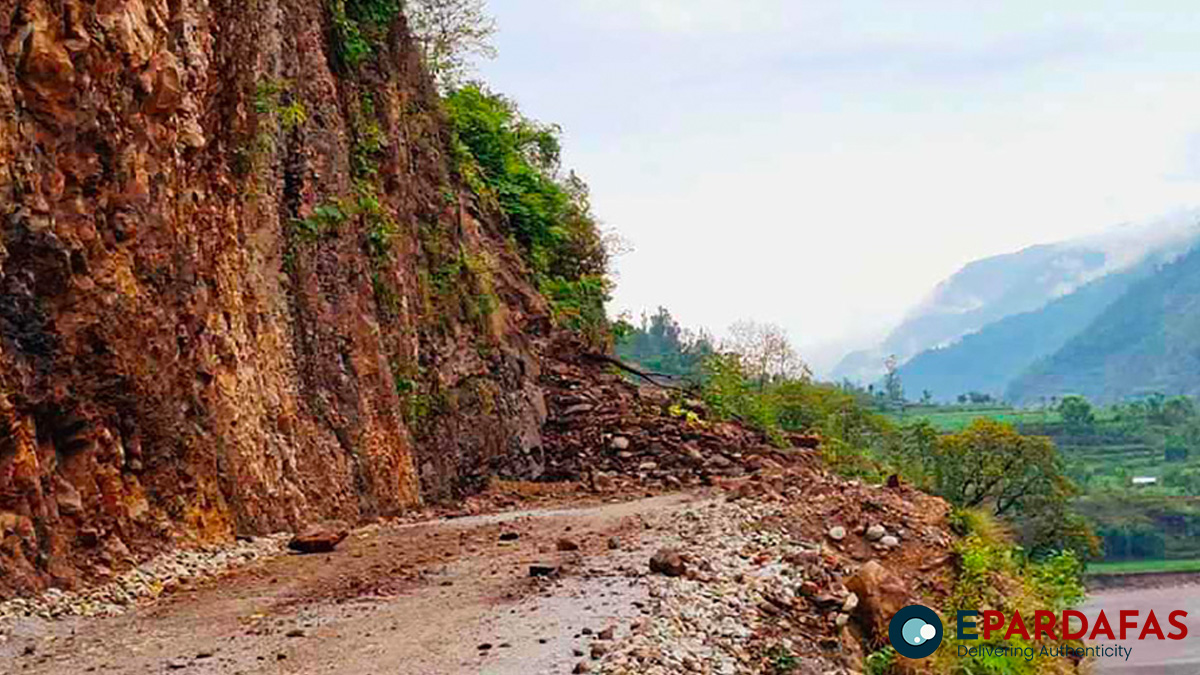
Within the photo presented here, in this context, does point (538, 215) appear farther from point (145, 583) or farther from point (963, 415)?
point (963, 415)

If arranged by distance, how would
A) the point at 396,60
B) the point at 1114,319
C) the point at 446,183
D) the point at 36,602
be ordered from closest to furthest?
the point at 36,602 < the point at 396,60 < the point at 446,183 < the point at 1114,319

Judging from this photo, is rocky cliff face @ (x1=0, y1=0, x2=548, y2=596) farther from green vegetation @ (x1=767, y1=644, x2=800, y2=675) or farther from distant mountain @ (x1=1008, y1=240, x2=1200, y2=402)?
distant mountain @ (x1=1008, y1=240, x2=1200, y2=402)

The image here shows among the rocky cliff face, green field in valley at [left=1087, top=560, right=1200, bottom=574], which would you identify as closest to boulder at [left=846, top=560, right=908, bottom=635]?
the rocky cliff face

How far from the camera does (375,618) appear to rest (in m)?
7.49

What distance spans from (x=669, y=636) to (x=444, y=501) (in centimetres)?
1040

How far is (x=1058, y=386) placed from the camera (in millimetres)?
178000

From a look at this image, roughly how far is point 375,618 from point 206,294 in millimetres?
4759

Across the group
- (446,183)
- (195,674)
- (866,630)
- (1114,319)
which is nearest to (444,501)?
(446,183)

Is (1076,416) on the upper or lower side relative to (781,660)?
lower

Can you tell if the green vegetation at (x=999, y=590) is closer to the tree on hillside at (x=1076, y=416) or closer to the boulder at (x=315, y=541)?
the boulder at (x=315, y=541)

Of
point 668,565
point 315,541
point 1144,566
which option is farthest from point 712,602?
point 1144,566

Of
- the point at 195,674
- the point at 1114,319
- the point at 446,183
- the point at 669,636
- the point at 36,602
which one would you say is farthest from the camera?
the point at 1114,319

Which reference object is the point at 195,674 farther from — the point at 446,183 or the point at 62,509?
the point at 446,183

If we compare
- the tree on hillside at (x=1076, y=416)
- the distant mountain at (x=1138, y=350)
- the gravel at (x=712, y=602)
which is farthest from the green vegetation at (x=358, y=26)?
the distant mountain at (x=1138, y=350)
